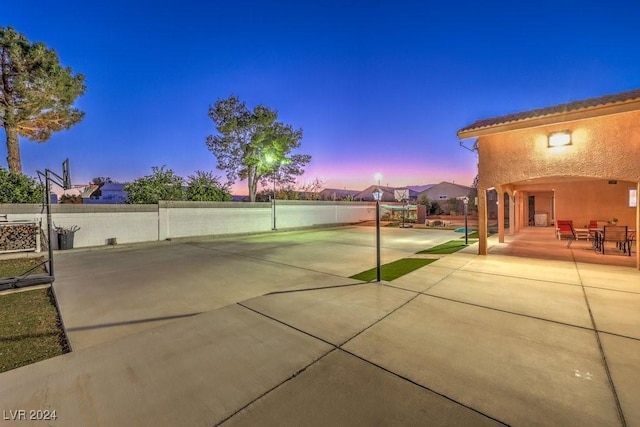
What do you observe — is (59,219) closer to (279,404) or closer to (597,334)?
(279,404)

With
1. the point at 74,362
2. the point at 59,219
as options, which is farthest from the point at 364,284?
the point at 59,219

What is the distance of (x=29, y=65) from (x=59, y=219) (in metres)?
7.40

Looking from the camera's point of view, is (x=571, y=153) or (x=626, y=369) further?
(x=571, y=153)

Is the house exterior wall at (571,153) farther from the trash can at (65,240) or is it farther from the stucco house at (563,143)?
the trash can at (65,240)

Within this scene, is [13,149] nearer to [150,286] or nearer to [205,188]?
[205,188]

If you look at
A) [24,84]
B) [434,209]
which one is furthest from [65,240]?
[434,209]

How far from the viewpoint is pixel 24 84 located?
11914 millimetres

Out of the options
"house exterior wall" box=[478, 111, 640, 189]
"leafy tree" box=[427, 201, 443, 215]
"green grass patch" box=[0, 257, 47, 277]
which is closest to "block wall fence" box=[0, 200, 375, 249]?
"green grass patch" box=[0, 257, 47, 277]

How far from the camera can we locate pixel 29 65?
40.1ft

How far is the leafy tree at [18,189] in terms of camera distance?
1031 centimetres

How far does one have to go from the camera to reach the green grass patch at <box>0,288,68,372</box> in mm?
3176

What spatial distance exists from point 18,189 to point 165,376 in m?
13.0

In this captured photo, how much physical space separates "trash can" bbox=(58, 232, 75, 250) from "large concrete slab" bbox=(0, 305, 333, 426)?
1042 cm

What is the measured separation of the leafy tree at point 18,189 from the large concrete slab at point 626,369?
16513mm
